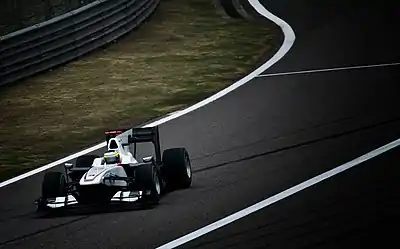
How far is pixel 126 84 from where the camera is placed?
19219mm

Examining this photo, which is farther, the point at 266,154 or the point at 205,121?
the point at 205,121

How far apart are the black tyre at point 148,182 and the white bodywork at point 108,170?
221 millimetres

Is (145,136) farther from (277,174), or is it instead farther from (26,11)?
(26,11)

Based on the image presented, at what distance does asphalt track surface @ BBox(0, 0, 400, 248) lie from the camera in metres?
9.70

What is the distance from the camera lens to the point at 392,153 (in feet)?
41.1

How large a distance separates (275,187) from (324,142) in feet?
7.27

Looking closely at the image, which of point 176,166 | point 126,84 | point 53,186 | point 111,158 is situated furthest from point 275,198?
point 126,84

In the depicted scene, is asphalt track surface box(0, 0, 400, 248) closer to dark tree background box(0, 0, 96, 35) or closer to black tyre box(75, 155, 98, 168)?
black tyre box(75, 155, 98, 168)

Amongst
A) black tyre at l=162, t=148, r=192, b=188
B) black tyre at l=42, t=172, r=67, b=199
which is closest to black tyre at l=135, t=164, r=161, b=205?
black tyre at l=162, t=148, r=192, b=188

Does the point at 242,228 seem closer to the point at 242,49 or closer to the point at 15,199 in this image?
the point at 15,199

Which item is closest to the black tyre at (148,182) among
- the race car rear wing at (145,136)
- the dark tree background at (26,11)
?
the race car rear wing at (145,136)

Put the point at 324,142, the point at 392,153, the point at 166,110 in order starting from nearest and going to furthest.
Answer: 1. the point at 392,153
2. the point at 324,142
3. the point at 166,110

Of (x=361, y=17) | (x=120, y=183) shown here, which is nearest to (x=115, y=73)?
(x=361, y=17)

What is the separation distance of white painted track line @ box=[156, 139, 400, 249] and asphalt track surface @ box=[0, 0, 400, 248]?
0.11 metres
